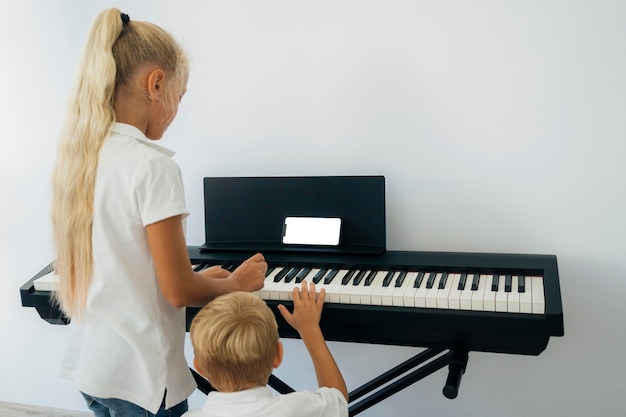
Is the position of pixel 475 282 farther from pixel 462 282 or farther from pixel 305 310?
pixel 305 310

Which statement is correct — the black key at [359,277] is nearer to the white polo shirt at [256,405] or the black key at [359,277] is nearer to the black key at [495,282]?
the black key at [495,282]

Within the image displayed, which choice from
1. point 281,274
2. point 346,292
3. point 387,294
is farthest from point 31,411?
point 387,294

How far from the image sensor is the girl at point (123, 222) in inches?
55.5

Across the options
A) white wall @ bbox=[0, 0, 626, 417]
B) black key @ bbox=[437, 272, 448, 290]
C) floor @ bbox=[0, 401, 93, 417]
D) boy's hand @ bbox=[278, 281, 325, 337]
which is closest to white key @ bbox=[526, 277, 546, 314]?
black key @ bbox=[437, 272, 448, 290]

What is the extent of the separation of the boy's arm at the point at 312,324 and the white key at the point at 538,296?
21.3 inches

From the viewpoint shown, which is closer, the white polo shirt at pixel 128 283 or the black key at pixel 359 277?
the white polo shirt at pixel 128 283

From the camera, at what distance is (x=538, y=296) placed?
5.57 feet

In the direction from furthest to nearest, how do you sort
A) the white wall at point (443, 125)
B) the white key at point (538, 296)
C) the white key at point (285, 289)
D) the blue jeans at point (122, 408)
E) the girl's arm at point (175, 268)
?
the white wall at point (443, 125) → the white key at point (285, 289) → the white key at point (538, 296) → the blue jeans at point (122, 408) → the girl's arm at point (175, 268)

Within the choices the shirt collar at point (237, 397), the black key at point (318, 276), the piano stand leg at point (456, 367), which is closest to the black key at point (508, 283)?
the piano stand leg at point (456, 367)

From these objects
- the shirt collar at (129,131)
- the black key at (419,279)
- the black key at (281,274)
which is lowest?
the black key at (281,274)

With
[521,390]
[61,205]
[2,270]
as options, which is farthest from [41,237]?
[521,390]

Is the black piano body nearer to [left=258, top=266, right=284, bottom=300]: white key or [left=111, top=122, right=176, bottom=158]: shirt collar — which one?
[left=258, top=266, right=284, bottom=300]: white key

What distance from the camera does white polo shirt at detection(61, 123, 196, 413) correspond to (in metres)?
1.40

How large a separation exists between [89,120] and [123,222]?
0.24 m
